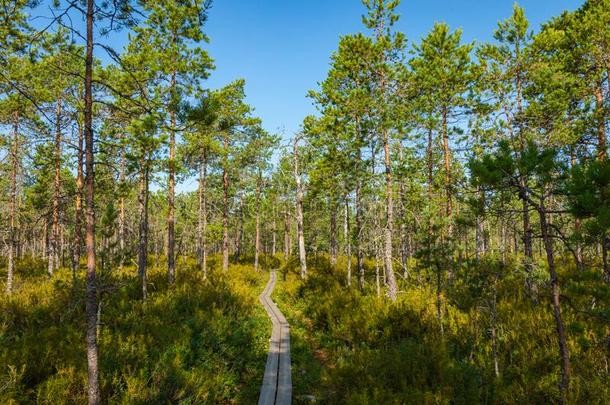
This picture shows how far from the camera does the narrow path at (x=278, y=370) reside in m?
7.52

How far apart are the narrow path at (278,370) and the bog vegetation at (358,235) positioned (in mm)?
423

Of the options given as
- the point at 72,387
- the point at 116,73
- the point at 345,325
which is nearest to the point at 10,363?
the point at 72,387

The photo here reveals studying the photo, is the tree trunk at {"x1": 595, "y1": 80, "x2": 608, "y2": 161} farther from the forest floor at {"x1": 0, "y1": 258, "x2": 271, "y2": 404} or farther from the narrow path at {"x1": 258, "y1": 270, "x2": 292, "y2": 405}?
the forest floor at {"x1": 0, "y1": 258, "x2": 271, "y2": 404}

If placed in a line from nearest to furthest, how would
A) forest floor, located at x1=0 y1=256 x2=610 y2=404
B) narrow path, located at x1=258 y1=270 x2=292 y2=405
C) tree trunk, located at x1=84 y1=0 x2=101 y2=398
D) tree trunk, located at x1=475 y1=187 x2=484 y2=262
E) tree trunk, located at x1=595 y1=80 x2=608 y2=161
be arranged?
tree trunk, located at x1=84 y1=0 x2=101 y2=398 < tree trunk, located at x1=475 y1=187 x2=484 y2=262 < forest floor, located at x1=0 y1=256 x2=610 y2=404 < narrow path, located at x1=258 y1=270 x2=292 y2=405 < tree trunk, located at x1=595 y1=80 x2=608 y2=161

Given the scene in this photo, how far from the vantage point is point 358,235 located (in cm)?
1492

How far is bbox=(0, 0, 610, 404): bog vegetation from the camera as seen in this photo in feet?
19.0

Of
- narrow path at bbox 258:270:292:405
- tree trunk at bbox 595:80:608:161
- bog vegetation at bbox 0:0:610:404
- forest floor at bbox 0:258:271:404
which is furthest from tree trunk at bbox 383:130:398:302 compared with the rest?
tree trunk at bbox 595:80:608:161

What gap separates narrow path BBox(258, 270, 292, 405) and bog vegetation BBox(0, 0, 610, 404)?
423mm

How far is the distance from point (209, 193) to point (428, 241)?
24.8m

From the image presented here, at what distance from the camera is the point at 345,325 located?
1194 cm

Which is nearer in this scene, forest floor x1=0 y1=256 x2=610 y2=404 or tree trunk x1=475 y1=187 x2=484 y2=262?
tree trunk x1=475 y1=187 x2=484 y2=262

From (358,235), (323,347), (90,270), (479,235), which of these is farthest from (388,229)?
(479,235)

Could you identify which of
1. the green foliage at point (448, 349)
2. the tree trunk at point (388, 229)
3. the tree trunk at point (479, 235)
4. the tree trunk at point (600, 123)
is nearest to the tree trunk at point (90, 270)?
the green foliage at point (448, 349)

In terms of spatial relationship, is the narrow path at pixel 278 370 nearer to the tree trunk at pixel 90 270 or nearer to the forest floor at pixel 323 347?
the forest floor at pixel 323 347
